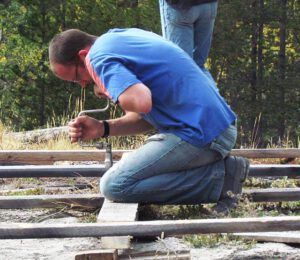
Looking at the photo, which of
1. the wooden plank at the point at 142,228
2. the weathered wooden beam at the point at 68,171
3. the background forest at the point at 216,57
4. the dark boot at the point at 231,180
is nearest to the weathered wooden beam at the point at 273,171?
the weathered wooden beam at the point at 68,171

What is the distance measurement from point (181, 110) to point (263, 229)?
109 centimetres

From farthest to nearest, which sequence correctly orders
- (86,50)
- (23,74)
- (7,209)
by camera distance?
(23,74) → (7,209) → (86,50)

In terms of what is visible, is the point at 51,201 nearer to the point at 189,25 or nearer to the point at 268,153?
the point at 189,25

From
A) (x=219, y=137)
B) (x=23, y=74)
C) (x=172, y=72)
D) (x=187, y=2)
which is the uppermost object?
(x=187, y=2)

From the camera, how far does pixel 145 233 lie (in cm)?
340

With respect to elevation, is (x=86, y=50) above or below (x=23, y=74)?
above

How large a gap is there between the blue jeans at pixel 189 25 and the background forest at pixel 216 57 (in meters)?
14.7

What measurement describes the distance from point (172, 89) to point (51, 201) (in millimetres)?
1086

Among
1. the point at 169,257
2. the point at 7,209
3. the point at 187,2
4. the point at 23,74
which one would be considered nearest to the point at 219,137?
the point at 169,257

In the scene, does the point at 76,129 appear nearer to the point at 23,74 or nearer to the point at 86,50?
the point at 86,50

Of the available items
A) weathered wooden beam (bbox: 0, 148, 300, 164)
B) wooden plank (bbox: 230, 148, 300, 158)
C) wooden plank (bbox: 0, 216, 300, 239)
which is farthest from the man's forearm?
wooden plank (bbox: 230, 148, 300, 158)

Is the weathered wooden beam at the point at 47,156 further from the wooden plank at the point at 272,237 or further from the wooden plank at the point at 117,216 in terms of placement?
the wooden plank at the point at 272,237

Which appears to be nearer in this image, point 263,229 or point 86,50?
point 263,229

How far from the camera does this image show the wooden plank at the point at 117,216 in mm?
3555
